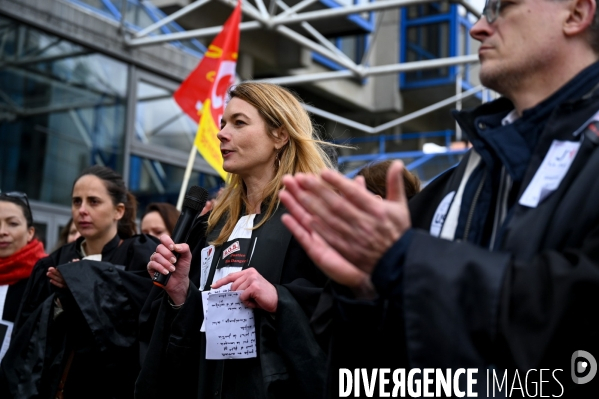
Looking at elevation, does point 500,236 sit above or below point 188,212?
below

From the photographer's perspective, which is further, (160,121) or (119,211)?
(160,121)

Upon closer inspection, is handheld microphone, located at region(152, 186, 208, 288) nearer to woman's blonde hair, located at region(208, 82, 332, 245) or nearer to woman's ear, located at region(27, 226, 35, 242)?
woman's blonde hair, located at region(208, 82, 332, 245)

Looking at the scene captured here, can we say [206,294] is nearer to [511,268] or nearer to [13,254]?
[511,268]

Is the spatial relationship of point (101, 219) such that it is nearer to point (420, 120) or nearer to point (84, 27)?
point (84, 27)

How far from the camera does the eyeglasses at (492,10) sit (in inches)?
76.9

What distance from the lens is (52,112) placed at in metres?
9.98

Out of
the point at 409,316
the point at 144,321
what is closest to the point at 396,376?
the point at 409,316

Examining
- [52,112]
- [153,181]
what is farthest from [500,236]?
[153,181]

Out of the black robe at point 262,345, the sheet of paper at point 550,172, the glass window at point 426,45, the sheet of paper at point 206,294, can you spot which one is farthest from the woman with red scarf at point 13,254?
the glass window at point 426,45

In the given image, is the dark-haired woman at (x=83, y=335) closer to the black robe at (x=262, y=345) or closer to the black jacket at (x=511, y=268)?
the black robe at (x=262, y=345)

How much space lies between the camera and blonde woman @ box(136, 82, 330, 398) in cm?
277

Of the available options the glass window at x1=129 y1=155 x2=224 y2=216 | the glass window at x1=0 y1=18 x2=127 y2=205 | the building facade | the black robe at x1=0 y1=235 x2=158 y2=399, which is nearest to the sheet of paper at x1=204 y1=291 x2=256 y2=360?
the black robe at x1=0 y1=235 x2=158 y2=399

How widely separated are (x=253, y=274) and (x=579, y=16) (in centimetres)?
140

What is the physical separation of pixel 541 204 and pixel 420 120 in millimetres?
24950
